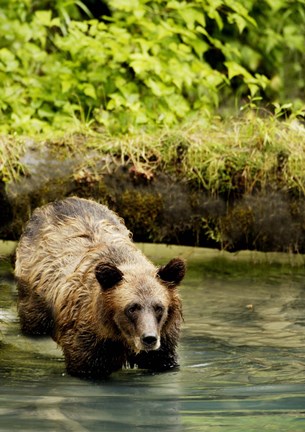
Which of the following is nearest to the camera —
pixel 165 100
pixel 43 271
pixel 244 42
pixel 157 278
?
pixel 157 278

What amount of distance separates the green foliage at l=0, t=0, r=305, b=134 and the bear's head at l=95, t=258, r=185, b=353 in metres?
4.61

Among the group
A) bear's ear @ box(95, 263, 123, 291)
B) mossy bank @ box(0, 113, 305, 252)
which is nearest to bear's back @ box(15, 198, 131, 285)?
bear's ear @ box(95, 263, 123, 291)

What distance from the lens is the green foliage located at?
12195 mm

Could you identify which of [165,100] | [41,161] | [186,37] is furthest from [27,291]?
[186,37]

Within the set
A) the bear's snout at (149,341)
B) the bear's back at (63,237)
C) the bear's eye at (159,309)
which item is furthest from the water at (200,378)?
the bear's back at (63,237)

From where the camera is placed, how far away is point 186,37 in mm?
13219

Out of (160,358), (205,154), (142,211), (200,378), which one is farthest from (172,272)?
(205,154)

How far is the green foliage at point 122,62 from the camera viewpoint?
480 inches

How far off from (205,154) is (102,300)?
3741mm

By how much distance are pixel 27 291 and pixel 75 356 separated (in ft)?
4.45

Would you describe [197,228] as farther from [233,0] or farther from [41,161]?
[233,0]

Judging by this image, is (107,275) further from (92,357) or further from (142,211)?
(142,211)

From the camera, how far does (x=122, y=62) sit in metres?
12.6

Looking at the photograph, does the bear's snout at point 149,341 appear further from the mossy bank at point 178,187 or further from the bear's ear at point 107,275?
the mossy bank at point 178,187
